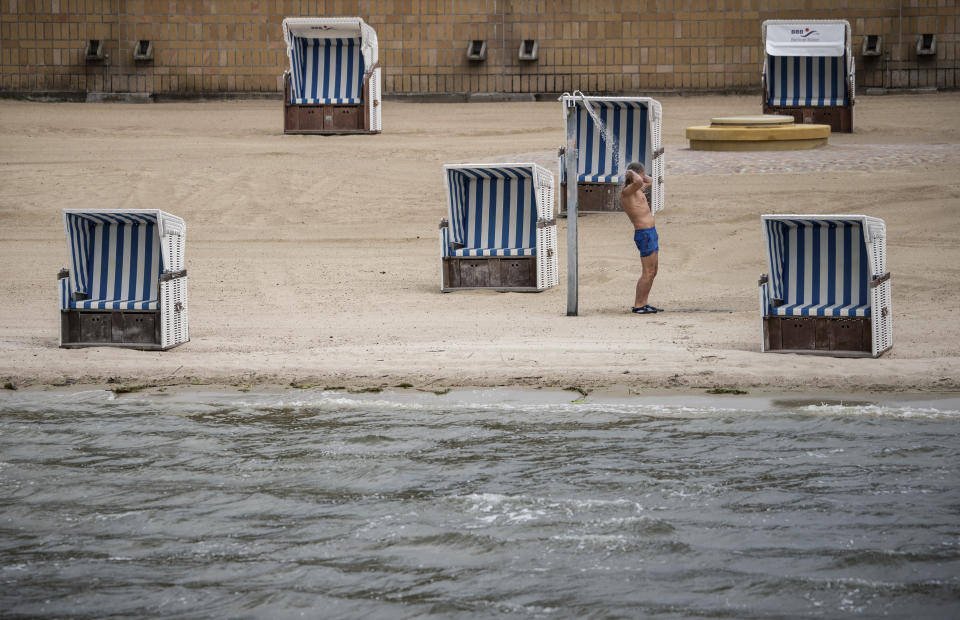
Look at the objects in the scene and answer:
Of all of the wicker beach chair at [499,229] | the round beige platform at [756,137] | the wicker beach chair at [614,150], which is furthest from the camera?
the round beige platform at [756,137]

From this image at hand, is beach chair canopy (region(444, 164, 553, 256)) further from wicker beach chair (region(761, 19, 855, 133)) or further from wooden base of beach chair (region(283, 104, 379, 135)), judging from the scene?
wicker beach chair (region(761, 19, 855, 133))

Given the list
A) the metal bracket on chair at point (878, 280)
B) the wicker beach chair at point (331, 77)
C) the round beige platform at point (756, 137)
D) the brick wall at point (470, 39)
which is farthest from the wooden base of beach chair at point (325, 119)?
the metal bracket on chair at point (878, 280)

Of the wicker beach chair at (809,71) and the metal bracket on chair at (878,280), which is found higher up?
the wicker beach chair at (809,71)

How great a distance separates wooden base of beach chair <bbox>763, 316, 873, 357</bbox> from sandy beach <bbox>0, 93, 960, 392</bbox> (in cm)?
15

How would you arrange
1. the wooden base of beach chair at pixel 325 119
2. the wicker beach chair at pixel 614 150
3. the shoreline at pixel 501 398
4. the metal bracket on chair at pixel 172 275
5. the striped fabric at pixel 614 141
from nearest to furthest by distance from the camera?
the shoreline at pixel 501 398 → the metal bracket on chair at pixel 172 275 → the wicker beach chair at pixel 614 150 → the striped fabric at pixel 614 141 → the wooden base of beach chair at pixel 325 119

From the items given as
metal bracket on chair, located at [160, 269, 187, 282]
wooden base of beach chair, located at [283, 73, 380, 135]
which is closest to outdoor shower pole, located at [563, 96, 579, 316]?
metal bracket on chair, located at [160, 269, 187, 282]

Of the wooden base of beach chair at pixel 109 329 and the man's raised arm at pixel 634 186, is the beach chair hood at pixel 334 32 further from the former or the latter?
the wooden base of beach chair at pixel 109 329

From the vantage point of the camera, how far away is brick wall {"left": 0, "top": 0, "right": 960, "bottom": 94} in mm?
27625

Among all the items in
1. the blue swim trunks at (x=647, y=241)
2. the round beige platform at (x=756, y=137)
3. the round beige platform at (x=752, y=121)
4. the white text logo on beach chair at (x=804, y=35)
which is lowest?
the blue swim trunks at (x=647, y=241)

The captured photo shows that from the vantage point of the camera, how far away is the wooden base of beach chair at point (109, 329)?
12500 millimetres

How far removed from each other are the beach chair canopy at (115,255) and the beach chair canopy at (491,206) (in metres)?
3.66

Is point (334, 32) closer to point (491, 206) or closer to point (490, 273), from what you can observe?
point (491, 206)

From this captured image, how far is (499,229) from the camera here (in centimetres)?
1551

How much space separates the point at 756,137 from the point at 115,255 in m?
11.7
